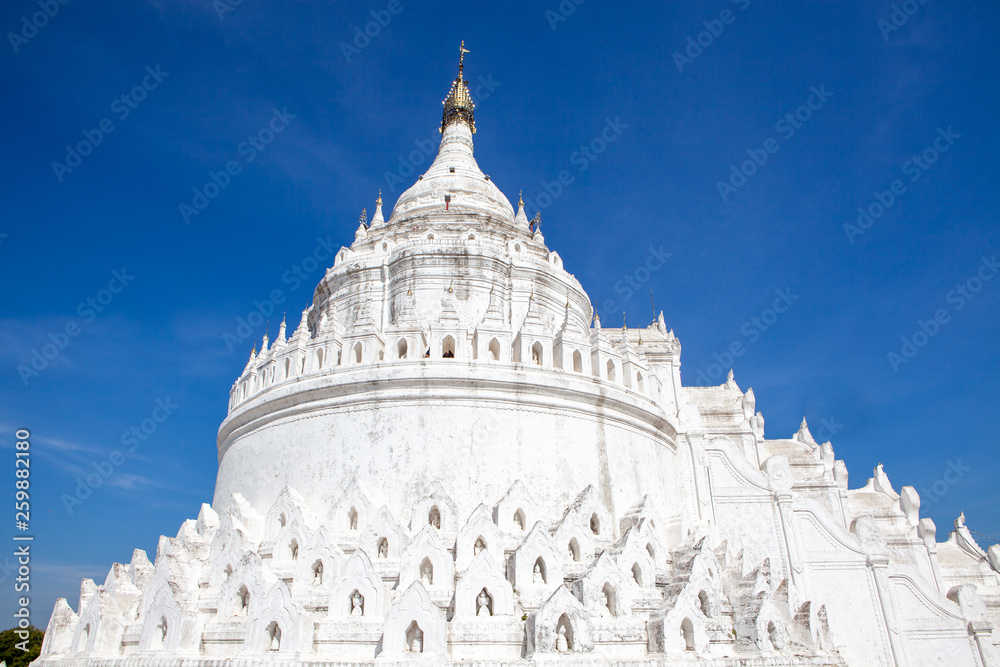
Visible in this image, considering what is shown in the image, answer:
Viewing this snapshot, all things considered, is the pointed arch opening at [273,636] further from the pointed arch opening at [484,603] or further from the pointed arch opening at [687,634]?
the pointed arch opening at [687,634]

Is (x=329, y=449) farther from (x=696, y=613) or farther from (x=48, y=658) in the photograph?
(x=696, y=613)

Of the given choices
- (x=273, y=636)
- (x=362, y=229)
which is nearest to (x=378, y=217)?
(x=362, y=229)

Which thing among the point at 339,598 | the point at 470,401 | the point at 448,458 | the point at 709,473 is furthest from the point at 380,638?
the point at 709,473

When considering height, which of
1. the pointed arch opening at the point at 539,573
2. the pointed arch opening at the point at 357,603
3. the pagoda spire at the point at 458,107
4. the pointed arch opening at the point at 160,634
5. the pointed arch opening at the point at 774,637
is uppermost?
the pagoda spire at the point at 458,107

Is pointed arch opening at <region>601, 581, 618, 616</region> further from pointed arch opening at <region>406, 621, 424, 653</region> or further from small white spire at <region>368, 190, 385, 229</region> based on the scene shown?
small white spire at <region>368, 190, 385, 229</region>

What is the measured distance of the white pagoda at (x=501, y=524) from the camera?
13.1 m

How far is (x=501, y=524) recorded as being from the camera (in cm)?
1518

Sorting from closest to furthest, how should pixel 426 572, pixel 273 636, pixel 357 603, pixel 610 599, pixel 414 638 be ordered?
pixel 414 638, pixel 273 636, pixel 357 603, pixel 610 599, pixel 426 572

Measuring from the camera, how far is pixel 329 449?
1686 centimetres

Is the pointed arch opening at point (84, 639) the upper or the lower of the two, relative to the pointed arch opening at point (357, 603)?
lower

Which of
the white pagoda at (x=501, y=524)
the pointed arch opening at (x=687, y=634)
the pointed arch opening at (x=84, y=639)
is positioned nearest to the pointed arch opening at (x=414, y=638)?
the white pagoda at (x=501, y=524)

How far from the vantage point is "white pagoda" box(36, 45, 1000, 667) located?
516 inches

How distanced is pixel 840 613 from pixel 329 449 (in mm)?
14552

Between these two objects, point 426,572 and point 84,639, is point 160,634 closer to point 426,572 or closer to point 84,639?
point 84,639
